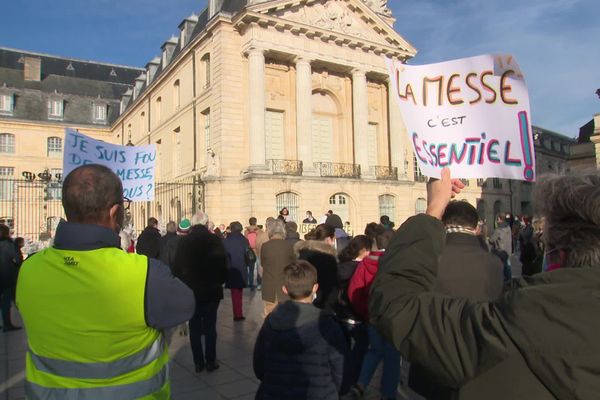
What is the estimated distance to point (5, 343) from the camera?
7.35 metres

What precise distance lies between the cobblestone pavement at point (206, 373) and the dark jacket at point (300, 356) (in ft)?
6.27

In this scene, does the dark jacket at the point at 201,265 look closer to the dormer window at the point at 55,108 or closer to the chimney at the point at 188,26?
the chimney at the point at 188,26

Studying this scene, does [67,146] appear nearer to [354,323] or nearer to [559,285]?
[354,323]

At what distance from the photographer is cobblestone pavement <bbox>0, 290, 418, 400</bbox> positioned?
16.4 feet

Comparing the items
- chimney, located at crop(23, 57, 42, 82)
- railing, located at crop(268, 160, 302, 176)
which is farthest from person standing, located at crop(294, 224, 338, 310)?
chimney, located at crop(23, 57, 42, 82)

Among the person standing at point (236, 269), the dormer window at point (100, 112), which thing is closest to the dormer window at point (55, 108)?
the dormer window at point (100, 112)

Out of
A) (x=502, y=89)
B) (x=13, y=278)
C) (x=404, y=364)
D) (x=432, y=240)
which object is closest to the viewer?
(x=432, y=240)

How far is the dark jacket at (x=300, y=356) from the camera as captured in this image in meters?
3.07

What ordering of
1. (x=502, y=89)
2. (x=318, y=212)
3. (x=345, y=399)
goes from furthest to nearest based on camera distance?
(x=318, y=212), (x=345, y=399), (x=502, y=89)

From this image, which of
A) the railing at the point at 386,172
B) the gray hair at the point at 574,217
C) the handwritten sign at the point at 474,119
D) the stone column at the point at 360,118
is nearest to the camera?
the gray hair at the point at 574,217

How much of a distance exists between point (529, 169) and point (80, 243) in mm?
2579

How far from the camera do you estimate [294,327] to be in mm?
3117

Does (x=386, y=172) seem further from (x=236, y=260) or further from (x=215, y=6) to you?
(x=236, y=260)

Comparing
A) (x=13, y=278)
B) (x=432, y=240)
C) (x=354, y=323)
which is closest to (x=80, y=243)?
(x=432, y=240)
